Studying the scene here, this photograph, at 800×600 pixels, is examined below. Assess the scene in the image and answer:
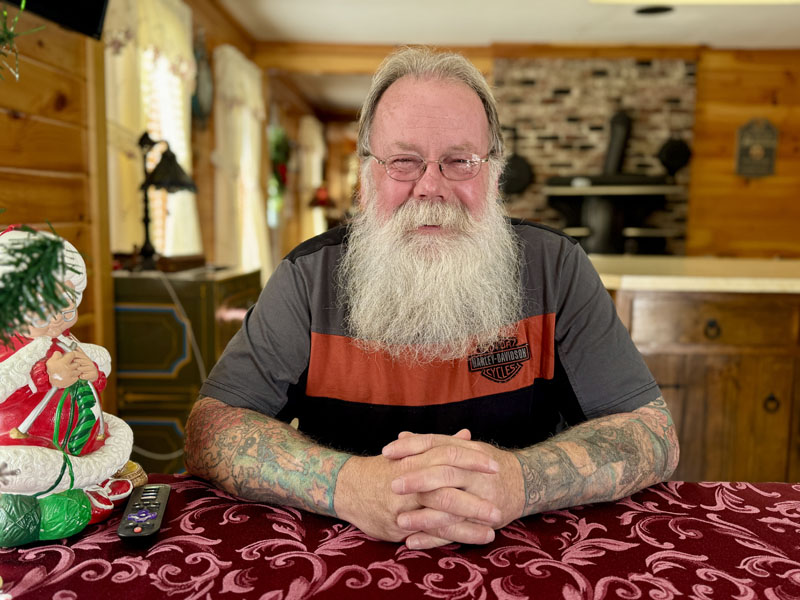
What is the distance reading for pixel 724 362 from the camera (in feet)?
8.52

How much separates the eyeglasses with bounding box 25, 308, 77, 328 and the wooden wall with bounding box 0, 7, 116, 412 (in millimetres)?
1506

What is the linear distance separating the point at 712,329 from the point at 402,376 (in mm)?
1781

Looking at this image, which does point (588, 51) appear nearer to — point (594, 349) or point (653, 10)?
point (653, 10)

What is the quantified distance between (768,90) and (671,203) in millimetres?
1575

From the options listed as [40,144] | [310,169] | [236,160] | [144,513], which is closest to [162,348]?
[40,144]

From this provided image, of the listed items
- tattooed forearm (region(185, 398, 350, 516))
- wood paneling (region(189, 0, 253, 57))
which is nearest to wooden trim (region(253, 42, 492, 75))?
wood paneling (region(189, 0, 253, 57))

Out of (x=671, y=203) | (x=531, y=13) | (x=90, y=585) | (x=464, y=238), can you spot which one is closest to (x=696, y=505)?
(x=464, y=238)

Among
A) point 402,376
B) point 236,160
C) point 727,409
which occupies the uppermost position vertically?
point 236,160

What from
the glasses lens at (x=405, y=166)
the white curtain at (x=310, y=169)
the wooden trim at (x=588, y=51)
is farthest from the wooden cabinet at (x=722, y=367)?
the white curtain at (x=310, y=169)

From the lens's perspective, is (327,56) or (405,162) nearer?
(405,162)

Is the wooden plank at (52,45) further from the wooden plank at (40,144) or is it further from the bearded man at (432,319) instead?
the bearded man at (432,319)

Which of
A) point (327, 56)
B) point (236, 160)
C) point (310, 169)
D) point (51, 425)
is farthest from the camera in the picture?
point (310, 169)

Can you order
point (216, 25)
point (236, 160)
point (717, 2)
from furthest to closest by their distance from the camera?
1. point (236, 160)
2. point (216, 25)
3. point (717, 2)

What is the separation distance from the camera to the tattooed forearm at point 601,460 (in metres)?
0.94
